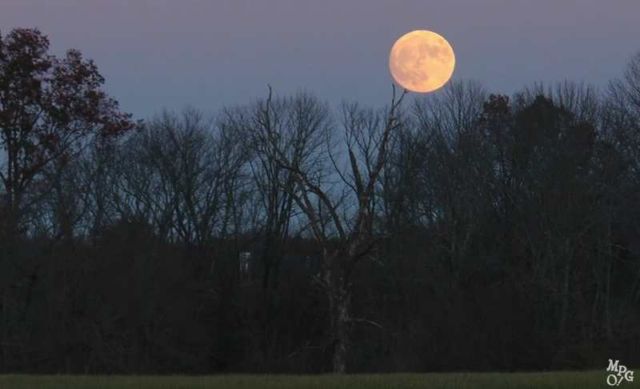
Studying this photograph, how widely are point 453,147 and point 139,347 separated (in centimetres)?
2025

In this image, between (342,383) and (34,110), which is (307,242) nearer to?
(34,110)

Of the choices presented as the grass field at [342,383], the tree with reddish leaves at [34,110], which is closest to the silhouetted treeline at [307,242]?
the tree with reddish leaves at [34,110]

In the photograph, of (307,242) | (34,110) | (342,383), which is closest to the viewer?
(342,383)

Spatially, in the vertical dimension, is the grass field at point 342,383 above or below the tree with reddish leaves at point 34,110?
below

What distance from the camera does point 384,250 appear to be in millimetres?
49750

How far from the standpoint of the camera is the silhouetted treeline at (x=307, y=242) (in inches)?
1563

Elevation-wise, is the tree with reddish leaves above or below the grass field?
above

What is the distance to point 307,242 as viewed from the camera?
52.5m

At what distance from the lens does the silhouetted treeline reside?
1563 inches

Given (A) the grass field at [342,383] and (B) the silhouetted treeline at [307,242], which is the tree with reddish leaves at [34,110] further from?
(A) the grass field at [342,383]

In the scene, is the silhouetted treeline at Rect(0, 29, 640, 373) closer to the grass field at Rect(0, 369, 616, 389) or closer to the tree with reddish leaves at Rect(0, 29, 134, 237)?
the tree with reddish leaves at Rect(0, 29, 134, 237)

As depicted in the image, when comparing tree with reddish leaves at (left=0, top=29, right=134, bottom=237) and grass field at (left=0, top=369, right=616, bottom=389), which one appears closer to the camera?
grass field at (left=0, top=369, right=616, bottom=389)

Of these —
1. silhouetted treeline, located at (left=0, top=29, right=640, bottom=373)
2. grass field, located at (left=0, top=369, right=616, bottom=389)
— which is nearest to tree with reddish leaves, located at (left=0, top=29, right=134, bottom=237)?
silhouetted treeline, located at (left=0, top=29, right=640, bottom=373)

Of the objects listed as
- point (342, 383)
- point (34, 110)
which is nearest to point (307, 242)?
point (34, 110)
